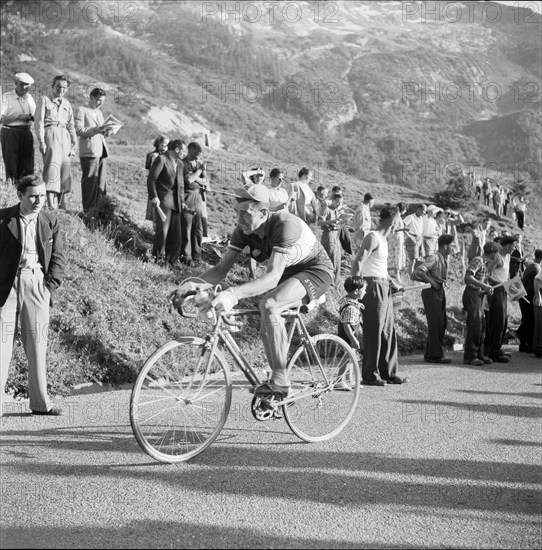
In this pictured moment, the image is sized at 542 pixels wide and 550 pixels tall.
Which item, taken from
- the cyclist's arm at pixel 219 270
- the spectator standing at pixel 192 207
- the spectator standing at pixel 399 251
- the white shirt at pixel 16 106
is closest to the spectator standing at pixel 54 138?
the white shirt at pixel 16 106

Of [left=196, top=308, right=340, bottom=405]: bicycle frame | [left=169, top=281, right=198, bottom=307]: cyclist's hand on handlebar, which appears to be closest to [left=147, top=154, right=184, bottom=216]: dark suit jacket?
[left=196, top=308, right=340, bottom=405]: bicycle frame

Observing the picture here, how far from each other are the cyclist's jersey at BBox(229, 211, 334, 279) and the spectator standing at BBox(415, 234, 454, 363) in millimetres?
5860

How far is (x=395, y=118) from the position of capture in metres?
145

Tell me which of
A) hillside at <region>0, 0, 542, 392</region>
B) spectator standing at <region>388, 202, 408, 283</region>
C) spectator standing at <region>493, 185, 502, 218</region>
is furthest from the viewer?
spectator standing at <region>493, 185, 502, 218</region>

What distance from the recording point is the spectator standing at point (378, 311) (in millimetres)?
9594

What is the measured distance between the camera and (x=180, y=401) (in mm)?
5688

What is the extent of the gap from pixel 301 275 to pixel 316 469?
149cm

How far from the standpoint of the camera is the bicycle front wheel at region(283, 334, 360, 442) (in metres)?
6.43

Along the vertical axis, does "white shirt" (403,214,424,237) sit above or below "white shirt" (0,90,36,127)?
below

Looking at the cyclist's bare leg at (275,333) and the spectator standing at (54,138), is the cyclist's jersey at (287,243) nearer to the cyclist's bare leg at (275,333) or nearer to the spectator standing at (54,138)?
the cyclist's bare leg at (275,333)

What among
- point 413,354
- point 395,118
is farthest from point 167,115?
point 395,118

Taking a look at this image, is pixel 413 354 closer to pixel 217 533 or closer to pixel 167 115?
pixel 217 533

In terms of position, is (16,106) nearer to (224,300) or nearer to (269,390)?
(224,300)

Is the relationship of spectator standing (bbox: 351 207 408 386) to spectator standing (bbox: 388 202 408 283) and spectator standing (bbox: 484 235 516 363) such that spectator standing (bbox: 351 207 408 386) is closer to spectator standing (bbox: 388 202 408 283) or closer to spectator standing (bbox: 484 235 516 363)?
spectator standing (bbox: 484 235 516 363)
